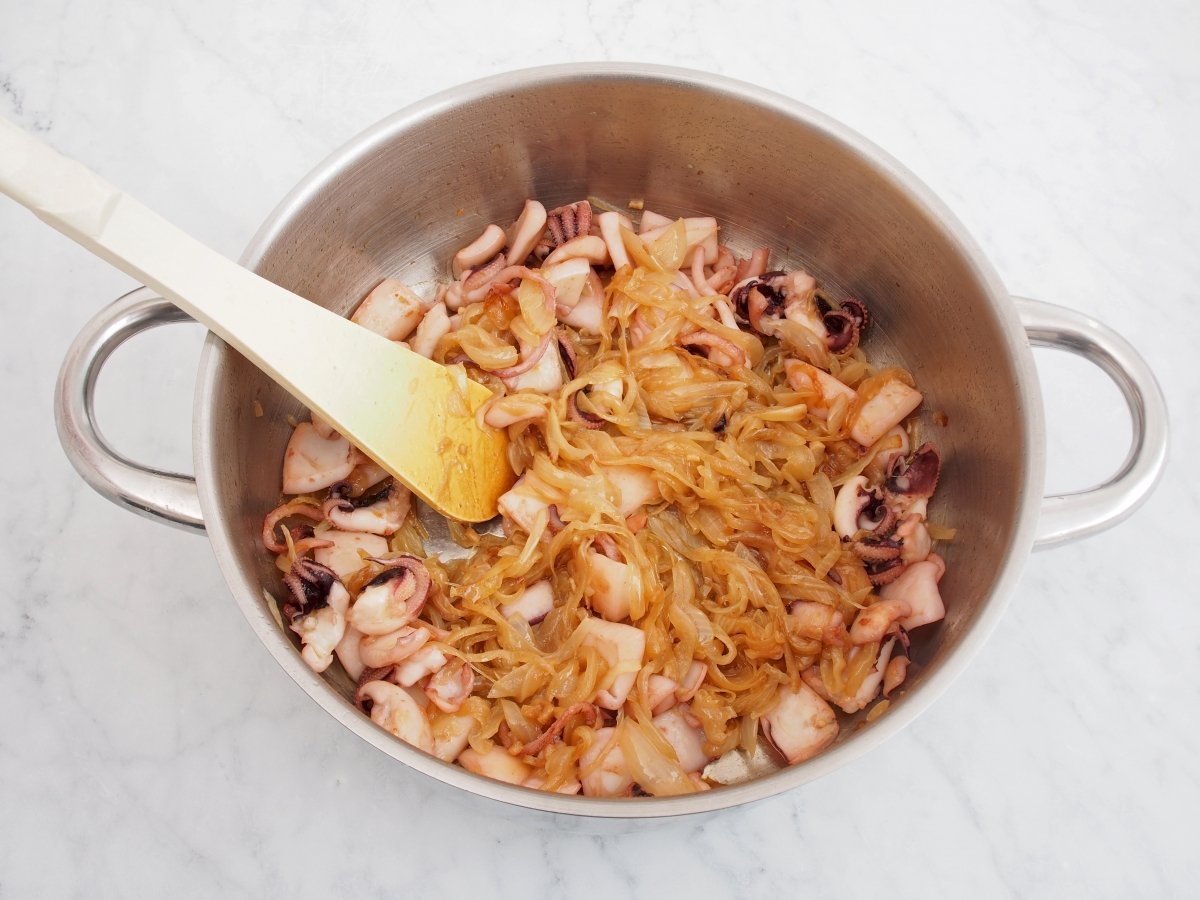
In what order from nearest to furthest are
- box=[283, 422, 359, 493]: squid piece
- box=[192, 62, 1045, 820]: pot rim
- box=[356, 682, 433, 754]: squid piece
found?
box=[192, 62, 1045, 820]: pot rim → box=[356, 682, 433, 754]: squid piece → box=[283, 422, 359, 493]: squid piece

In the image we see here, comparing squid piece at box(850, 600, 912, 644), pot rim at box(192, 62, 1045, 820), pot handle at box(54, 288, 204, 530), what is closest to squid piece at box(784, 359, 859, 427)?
pot rim at box(192, 62, 1045, 820)

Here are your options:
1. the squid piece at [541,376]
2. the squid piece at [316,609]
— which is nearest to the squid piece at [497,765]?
the squid piece at [316,609]

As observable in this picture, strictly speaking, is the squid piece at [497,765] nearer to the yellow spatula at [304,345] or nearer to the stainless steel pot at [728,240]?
the stainless steel pot at [728,240]

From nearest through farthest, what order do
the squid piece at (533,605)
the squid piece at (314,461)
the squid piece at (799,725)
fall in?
1. the squid piece at (799,725)
2. the squid piece at (533,605)
3. the squid piece at (314,461)

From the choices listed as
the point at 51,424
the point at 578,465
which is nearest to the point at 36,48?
the point at 51,424

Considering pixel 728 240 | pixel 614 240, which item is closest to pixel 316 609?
pixel 614 240

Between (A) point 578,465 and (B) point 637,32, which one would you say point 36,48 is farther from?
(A) point 578,465

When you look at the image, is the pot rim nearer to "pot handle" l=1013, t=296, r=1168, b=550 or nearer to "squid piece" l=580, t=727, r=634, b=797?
"pot handle" l=1013, t=296, r=1168, b=550
